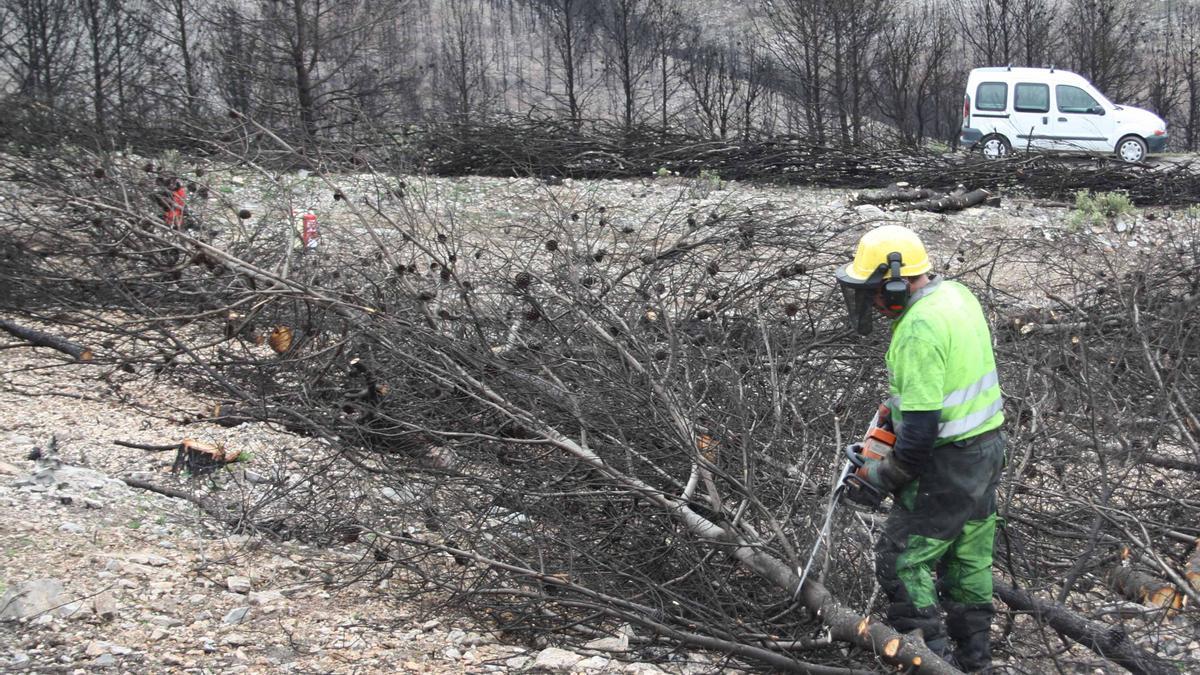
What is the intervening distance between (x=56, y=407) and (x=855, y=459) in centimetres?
412

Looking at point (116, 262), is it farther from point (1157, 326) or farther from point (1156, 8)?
point (1156, 8)

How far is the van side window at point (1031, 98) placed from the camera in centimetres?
1561

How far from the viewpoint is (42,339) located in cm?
637

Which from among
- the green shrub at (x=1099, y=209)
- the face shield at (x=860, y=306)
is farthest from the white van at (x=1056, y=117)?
the face shield at (x=860, y=306)

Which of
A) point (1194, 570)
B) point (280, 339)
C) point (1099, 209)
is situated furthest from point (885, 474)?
point (1099, 209)

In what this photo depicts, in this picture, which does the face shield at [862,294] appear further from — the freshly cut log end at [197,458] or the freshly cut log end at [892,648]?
the freshly cut log end at [197,458]

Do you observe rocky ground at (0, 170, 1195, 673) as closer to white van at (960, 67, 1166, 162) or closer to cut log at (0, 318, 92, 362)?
cut log at (0, 318, 92, 362)

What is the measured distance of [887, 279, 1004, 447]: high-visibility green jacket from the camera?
10.4 feet

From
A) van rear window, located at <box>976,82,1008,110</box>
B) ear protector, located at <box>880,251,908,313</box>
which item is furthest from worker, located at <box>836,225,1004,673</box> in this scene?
van rear window, located at <box>976,82,1008,110</box>

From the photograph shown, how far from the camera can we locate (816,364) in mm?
5516

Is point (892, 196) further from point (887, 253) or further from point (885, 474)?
point (885, 474)

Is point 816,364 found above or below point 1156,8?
below

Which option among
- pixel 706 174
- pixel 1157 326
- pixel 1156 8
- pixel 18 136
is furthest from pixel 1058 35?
pixel 18 136

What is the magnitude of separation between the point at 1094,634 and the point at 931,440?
852mm
